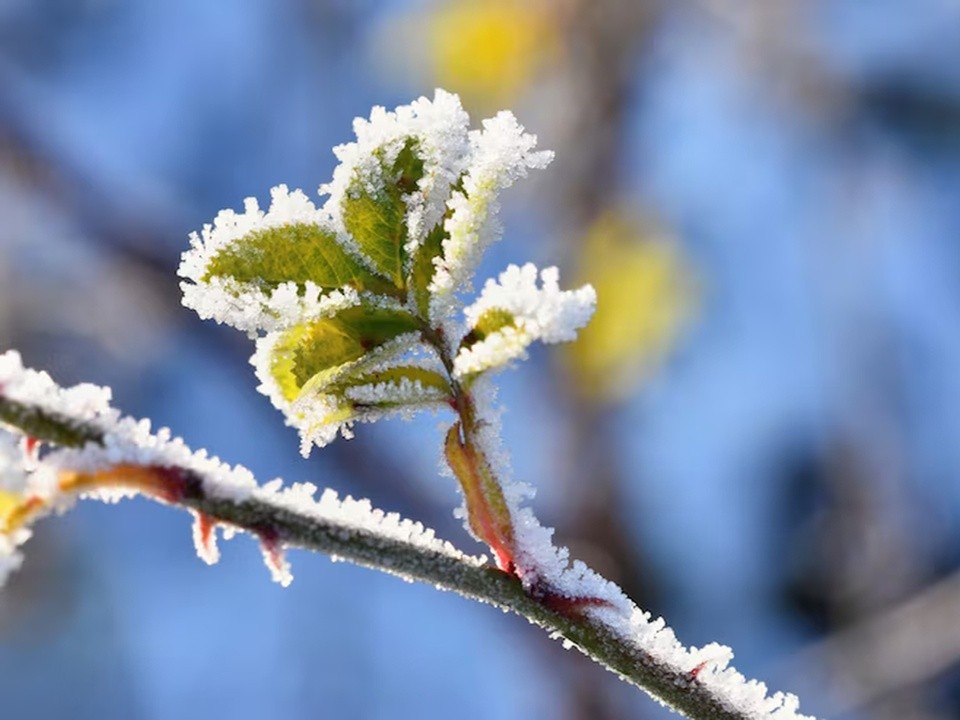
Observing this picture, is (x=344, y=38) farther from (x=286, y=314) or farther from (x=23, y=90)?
(x=286, y=314)

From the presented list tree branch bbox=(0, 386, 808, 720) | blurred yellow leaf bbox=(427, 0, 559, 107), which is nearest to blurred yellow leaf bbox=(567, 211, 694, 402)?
blurred yellow leaf bbox=(427, 0, 559, 107)

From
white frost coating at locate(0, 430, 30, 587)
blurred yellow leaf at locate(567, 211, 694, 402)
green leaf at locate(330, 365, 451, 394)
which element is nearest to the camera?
white frost coating at locate(0, 430, 30, 587)

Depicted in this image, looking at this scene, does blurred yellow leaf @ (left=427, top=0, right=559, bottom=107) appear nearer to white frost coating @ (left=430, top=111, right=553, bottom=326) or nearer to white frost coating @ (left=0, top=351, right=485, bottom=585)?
white frost coating @ (left=430, top=111, right=553, bottom=326)

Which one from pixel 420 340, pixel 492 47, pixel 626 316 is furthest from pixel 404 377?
pixel 492 47

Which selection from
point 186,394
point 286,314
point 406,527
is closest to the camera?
point 406,527

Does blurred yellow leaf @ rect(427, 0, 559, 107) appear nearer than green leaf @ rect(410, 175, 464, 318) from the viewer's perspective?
No

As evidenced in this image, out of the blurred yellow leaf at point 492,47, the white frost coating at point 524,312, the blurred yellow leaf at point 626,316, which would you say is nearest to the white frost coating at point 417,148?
the white frost coating at point 524,312

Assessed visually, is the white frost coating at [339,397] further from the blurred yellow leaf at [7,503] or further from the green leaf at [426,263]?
the blurred yellow leaf at [7,503]

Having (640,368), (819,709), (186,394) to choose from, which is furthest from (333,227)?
(186,394)
